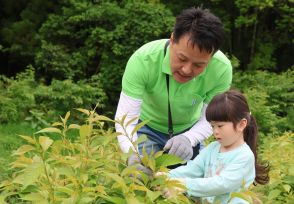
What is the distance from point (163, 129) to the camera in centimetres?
396

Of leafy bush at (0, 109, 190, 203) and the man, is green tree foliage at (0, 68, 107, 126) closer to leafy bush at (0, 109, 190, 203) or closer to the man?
the man

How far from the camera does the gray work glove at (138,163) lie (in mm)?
2316

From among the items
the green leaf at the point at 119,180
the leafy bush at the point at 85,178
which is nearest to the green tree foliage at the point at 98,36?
the leafy bush at the point at 85,178

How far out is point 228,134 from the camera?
3.05 metres

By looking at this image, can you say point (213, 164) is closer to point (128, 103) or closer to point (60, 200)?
point (128, 103)

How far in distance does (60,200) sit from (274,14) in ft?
42.1

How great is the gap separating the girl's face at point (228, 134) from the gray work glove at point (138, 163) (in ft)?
2.38

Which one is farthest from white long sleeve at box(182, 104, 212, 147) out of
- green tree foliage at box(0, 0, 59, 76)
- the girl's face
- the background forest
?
green tree foliage at box(0, 0, 59, 76)

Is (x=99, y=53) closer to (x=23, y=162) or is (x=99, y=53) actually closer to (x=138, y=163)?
(x=23, y=162)


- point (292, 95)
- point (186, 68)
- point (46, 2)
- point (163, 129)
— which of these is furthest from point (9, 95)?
point (186, 68)

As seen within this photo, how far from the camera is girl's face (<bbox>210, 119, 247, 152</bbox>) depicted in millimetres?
3041

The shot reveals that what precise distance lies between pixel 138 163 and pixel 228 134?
822 millimetres

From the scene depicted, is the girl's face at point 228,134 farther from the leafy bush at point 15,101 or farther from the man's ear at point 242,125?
the leafy bush at point 15,101

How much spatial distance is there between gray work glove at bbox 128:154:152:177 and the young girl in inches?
19.1
